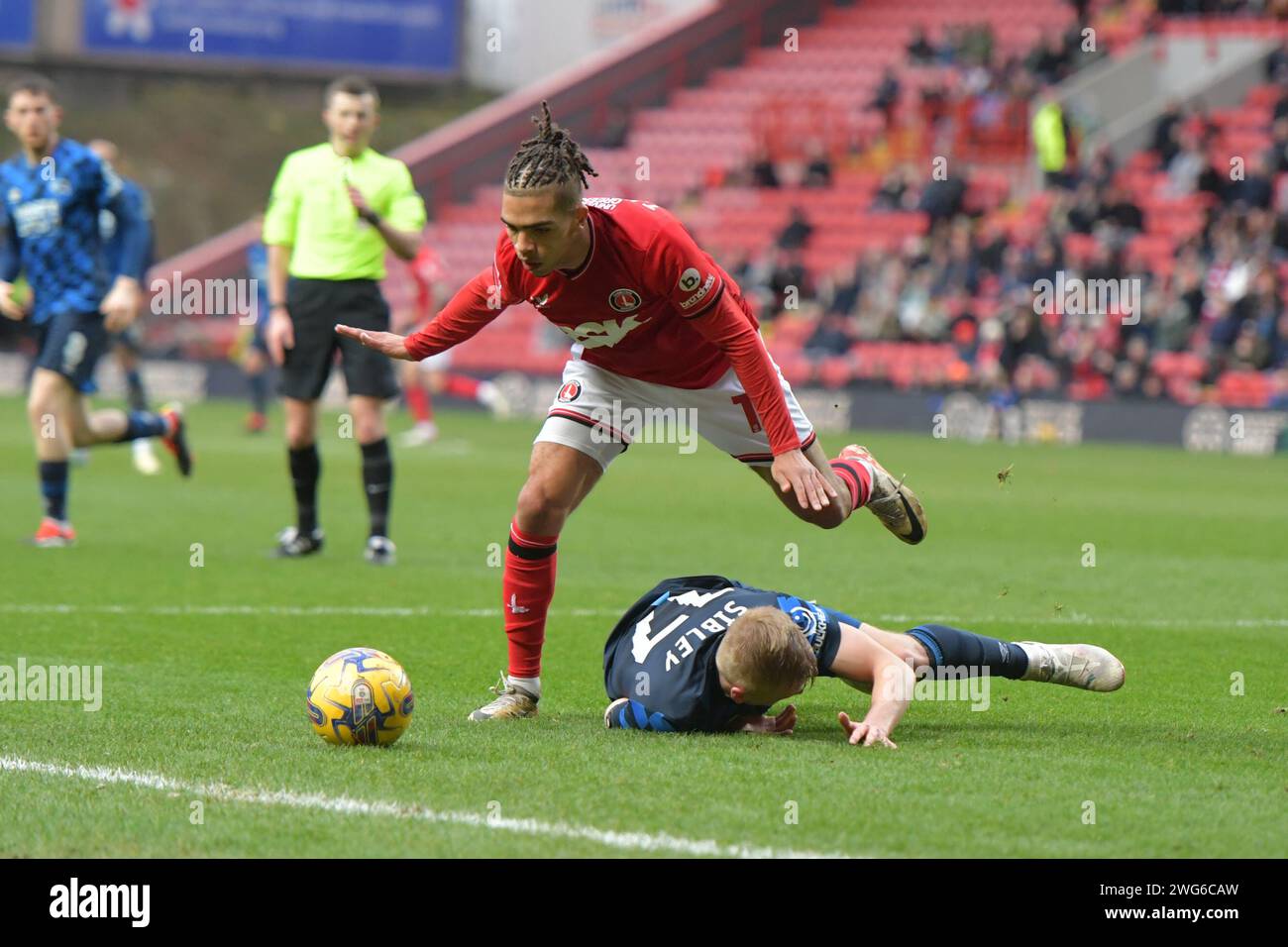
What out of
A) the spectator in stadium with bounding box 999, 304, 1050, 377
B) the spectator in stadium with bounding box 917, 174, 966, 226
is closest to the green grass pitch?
the spectator in stadium with bounding box 999, 304, 1050, 377

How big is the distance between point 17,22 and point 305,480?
30.1 metres

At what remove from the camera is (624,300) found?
→ 18.9 feet

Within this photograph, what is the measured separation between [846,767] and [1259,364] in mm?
18924

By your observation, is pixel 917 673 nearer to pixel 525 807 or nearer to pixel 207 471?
pixel 525 807

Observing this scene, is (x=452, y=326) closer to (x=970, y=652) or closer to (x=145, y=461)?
(x=970, y=652)

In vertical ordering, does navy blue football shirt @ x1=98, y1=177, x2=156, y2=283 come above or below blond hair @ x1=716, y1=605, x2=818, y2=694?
above

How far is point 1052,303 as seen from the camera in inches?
976

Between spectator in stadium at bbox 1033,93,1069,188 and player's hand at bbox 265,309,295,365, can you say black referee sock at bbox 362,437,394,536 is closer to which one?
player's hand at bbox 265,309,295,365

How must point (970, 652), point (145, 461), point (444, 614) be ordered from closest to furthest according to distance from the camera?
point (970, 652), point (444, 614), point (145, 461)

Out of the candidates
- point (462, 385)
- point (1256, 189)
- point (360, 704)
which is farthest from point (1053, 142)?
point (360, 704)

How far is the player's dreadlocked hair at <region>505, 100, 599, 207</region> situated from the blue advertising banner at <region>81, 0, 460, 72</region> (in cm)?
3345

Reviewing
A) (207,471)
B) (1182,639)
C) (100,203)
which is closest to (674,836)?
(1182,639)

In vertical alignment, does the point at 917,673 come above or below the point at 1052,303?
below

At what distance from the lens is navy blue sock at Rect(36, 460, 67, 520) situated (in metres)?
10.5
